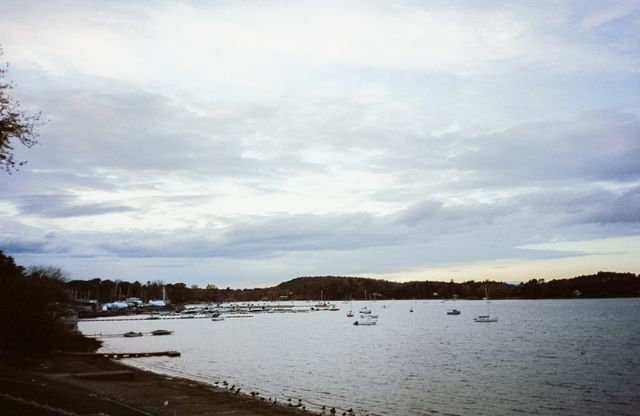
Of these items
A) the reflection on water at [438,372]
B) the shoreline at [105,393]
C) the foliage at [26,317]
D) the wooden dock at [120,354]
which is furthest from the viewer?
the wooden dock at [120,354]

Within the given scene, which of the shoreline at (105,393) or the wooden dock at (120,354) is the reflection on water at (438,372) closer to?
the wooden dock at (120,354)

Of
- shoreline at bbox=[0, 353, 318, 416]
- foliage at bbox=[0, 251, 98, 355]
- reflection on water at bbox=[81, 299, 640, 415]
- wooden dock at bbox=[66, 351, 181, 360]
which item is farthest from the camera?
wooden dock at bbox=[66, 351, 181, 360]

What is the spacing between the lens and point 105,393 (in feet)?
117

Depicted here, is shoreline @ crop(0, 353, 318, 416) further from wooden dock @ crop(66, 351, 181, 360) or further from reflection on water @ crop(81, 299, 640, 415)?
reflection on water @ crop(81, 299, 640, 415)

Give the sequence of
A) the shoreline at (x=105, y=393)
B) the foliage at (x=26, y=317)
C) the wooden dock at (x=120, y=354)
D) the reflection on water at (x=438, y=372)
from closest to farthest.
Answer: the shoreline at (x=105, y=393)
the reflection on water at (x=438, y=372)
the foliage at (x=26, y=317)
the wooden dock at (x=120, y=354)

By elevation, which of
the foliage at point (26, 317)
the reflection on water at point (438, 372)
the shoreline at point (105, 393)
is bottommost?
the reflection on water at point (438, 372)

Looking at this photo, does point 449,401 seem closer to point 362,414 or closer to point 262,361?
point 362,414

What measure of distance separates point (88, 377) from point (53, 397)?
2562 cm

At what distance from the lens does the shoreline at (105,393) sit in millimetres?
21734

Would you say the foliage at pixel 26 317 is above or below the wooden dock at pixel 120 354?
above

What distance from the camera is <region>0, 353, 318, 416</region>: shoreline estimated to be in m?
21.7

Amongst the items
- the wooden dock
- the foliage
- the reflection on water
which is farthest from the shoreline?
the reflection on water

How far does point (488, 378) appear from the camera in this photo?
53781mm

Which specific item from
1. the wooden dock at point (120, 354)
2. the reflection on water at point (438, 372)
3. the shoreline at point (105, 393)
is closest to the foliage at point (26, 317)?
the shoreline at point (105, 393)
